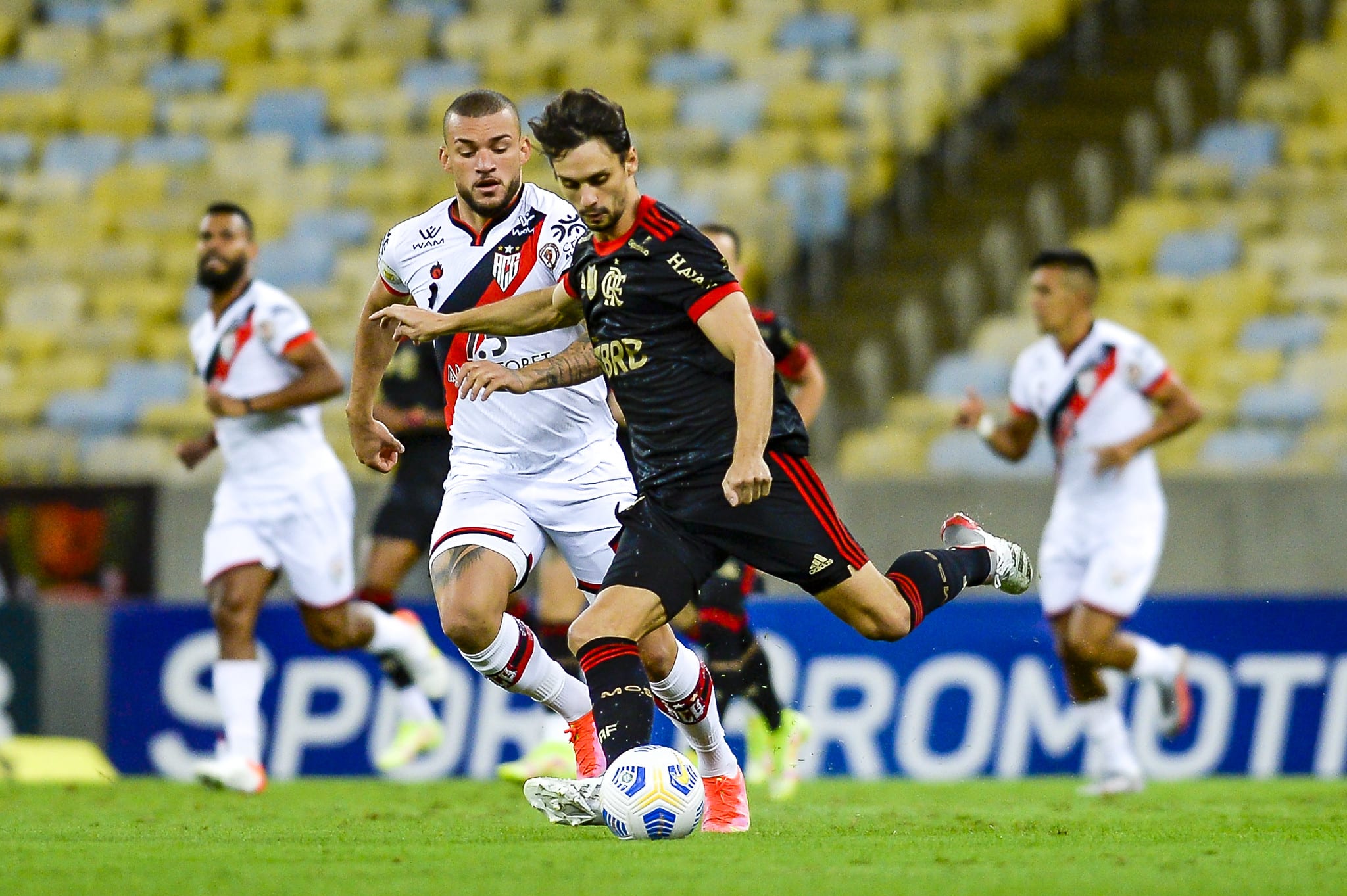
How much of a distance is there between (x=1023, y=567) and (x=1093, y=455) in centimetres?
308

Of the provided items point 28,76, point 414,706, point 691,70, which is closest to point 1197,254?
point 691,70

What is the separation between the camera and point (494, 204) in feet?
23.2

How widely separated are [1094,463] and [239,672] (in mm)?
4258

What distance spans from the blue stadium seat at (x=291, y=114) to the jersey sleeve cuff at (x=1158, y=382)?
10.2 meters

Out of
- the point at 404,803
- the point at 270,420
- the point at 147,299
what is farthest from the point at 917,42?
the point at 404,803

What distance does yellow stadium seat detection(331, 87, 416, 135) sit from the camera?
18.0 metres

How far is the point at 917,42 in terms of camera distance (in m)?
17.5

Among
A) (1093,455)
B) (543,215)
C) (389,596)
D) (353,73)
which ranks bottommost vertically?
(389,596)

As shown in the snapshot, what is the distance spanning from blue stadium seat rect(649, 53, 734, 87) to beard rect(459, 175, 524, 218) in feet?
35.7

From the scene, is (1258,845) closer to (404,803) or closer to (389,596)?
(404,803)

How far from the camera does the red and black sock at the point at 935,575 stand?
6734 millimetres

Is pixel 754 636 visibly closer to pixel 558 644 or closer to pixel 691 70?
pixel 558 644

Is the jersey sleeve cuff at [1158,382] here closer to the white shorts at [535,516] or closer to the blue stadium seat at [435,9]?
the white shorts at [535,516]

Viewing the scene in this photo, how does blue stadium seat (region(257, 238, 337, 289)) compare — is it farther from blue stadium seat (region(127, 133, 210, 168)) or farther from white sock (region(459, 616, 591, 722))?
white sock (region(459, 616, 591, 722))
